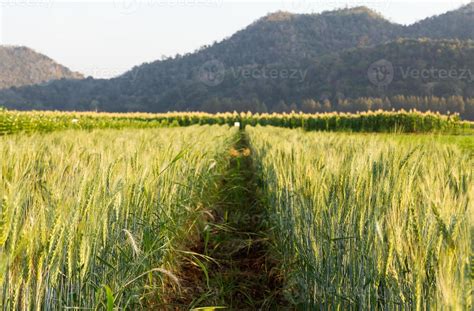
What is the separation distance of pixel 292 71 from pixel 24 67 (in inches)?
2876

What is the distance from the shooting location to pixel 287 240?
2.22 metres

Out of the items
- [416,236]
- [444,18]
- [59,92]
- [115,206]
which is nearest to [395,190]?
[416,236]

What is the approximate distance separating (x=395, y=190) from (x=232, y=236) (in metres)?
2.48

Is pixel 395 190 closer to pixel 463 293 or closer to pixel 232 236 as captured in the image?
pixel 463 293

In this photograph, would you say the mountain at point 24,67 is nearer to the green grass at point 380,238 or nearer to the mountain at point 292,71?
the mountain at point 292,71

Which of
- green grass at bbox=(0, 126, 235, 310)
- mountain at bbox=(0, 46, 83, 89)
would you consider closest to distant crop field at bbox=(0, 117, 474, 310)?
green grass at bbox=(0, 126, 235, 310)

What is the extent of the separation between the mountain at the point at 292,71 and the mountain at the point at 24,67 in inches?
925

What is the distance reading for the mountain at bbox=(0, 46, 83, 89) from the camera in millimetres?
109250

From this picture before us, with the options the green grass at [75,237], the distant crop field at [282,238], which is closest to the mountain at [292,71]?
the distant crop field at [282,238]

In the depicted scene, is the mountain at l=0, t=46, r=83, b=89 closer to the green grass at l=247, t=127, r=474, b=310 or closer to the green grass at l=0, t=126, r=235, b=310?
the green grass at l=0, t=126, r=235, b=310

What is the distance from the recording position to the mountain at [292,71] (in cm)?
6900

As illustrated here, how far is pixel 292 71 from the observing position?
8269cm

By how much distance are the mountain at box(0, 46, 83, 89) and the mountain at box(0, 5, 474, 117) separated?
2350cm

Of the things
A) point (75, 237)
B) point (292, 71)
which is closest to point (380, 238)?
point (75, 237)
